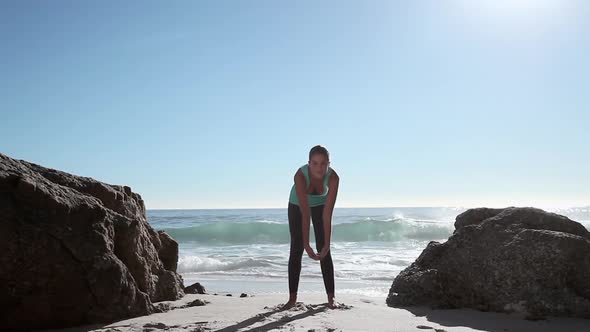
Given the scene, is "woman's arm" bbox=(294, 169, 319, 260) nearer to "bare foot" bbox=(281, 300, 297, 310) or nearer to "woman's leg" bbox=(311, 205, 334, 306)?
"woman's leg" bbox=(311, 205, 334, 306)

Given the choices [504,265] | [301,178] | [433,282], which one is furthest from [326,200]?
[504,265]

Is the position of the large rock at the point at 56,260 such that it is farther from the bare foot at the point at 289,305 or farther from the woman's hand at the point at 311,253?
the woman's hand at the point at 311,253

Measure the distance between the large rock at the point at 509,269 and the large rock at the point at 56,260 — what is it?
2.85 meters

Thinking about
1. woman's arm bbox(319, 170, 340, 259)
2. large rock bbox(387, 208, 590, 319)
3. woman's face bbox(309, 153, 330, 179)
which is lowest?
large rock bbox(387, 208, 590, 319)

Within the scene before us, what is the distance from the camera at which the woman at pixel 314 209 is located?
4.29 m

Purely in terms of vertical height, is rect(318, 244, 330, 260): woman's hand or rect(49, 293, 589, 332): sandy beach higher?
rect(318, 244, 330, 260): woman's hand

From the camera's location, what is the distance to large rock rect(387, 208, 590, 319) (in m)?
4.08

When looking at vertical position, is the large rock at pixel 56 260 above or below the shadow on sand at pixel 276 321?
above

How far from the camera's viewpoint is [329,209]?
4.33m

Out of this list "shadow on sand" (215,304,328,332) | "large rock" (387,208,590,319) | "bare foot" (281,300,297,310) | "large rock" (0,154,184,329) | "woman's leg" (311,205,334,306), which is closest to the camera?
"large rock" (0,154,184,329)

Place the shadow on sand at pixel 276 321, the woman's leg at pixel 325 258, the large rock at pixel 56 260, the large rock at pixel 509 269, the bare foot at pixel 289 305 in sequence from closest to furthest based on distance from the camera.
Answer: the large rock at pixel 56 260
the shadow on sand at pixel 276 321
the large rock at pixel 509 269
the bare foot at pixel 289 305
the woman's leg at pixel 325 258

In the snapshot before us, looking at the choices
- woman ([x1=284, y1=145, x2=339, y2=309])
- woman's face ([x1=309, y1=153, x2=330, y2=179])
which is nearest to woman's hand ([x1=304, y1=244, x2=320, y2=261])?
woman ([x1=284, y1=145, x2=339, y2=309])

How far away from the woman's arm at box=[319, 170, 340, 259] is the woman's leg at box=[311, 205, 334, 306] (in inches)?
4.5

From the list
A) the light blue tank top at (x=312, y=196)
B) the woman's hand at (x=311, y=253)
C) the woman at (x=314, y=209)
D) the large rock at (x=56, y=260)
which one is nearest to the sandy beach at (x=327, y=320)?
the large rock at (x=56, y=260)
